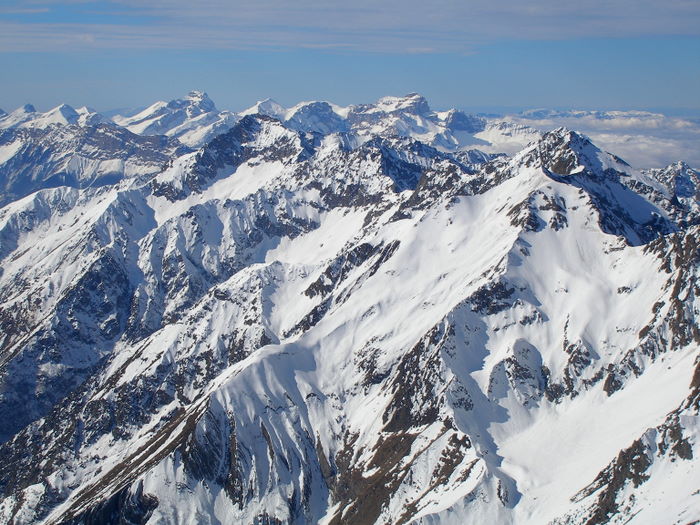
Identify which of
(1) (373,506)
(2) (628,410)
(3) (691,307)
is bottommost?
(1) (373,506)

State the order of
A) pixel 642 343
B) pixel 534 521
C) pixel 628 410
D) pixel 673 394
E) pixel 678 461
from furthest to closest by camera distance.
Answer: pixel 642 343 < pixel 628 410 < pixel 673 394 < pixel 534 521 < pixel 678 461

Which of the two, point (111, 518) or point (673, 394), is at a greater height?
point (673, 394)

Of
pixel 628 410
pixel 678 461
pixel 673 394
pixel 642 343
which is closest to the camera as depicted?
pixel 678 461

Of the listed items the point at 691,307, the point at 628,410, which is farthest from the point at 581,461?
the point at 691,307

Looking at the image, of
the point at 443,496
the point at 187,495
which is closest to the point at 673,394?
the point at 443,496

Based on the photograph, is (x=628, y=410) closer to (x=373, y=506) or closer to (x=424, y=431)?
(x=424, y=431)

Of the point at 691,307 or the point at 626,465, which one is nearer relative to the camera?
the point at 626,465

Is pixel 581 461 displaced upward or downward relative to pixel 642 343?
downward

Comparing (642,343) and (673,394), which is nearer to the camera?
(673,394)

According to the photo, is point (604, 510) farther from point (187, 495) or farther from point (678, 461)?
point (187, 495)
